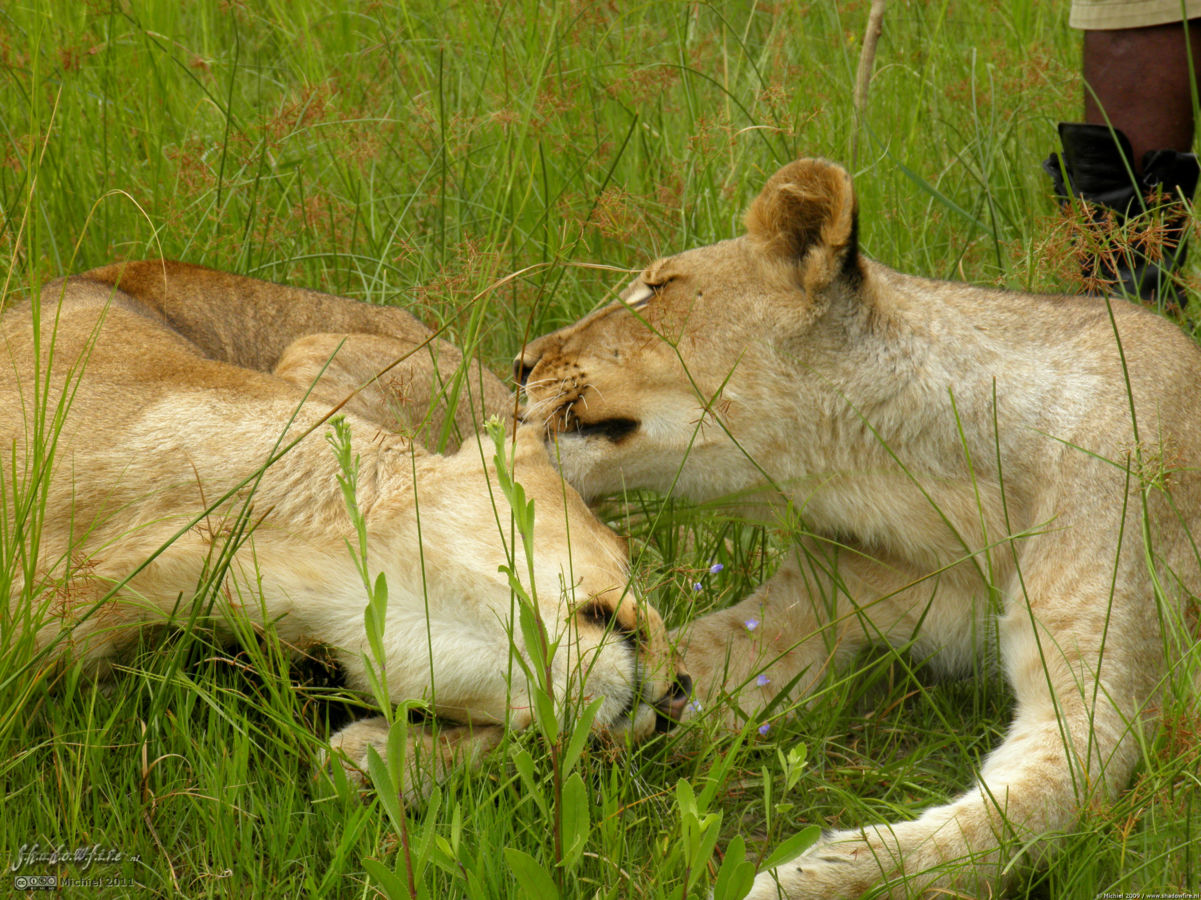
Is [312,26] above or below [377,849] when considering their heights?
above

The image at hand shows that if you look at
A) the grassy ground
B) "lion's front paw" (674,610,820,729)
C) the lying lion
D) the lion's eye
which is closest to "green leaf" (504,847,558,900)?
the grassy ground

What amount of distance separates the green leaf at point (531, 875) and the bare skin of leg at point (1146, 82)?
342 centimetres

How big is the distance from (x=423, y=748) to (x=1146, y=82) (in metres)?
3.32

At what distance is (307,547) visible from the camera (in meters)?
2.27

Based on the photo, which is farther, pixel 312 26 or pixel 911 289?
pixel 312 26

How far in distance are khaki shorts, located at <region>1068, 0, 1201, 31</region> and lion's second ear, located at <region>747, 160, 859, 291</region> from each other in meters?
1.89

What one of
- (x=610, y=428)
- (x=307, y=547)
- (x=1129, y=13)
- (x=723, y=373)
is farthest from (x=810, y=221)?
(x=1129, y=13)

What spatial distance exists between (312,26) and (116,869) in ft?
14.5

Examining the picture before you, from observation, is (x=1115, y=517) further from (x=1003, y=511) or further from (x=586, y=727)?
(x=586, y=727)

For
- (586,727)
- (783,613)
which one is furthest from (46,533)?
(783,613)

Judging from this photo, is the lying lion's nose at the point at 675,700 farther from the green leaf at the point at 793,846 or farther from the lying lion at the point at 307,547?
the green leaf at the point at 793,846

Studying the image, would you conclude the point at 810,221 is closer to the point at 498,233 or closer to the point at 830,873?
the point at 830,873

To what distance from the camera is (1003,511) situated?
2.71m

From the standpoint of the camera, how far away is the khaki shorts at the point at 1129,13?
3.98 m
